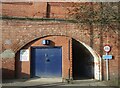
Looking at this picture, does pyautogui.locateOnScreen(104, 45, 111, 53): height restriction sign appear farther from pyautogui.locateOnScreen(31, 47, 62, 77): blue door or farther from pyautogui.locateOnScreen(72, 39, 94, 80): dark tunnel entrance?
pyautogui.locateOnScreen(31, 47, 62, 77): blue door

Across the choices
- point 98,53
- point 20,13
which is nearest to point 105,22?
point 98,53

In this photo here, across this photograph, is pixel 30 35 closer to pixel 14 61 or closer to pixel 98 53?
pixel 14 61

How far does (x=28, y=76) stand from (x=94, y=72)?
15.0 ft

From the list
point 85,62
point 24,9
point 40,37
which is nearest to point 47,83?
point 40,37

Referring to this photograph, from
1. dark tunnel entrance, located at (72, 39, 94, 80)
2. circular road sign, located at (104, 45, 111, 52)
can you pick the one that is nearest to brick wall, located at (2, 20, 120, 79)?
circular road sign, located at (104, 45, 111, 52)

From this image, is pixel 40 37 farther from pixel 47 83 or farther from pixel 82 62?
pixel 82 62

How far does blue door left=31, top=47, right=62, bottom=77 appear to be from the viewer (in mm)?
21953

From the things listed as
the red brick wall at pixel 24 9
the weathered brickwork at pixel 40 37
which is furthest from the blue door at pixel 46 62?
the red brick wall at pixel 24 9

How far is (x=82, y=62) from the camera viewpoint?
2608 centimetres

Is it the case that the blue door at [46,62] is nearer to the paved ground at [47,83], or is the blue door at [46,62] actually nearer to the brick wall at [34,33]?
the paved ground at [47,83]

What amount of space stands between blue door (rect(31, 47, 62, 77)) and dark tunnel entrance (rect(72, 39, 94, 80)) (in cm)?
140

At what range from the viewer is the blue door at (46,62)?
2195 cm

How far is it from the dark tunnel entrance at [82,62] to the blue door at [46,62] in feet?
4.60

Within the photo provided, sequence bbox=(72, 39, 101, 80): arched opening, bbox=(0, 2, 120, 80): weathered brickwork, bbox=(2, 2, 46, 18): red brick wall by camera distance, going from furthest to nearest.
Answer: bbox=(72, 39, 101, 80): arched opening → bbox=(2, 2, 46, 18): red brick wall → bbox=(0, 2, 120, 80): weathered brickwork
